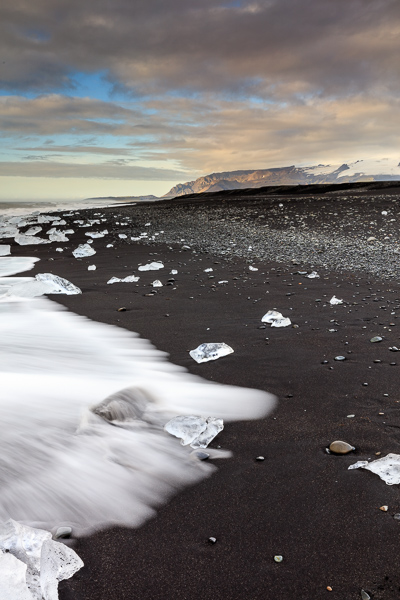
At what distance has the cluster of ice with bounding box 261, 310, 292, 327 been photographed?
5.11 meters

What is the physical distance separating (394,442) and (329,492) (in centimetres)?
64

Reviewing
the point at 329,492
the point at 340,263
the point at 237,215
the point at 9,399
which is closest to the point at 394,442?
the point at 329,492

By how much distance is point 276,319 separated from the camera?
5152 millimetres

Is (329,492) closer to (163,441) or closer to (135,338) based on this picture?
(163,441)

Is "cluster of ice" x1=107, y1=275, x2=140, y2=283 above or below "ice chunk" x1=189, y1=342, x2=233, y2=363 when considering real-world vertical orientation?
above

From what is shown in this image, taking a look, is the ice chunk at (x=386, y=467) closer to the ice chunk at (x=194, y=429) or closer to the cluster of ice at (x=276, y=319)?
the ice chunk at (x=194, y=429)

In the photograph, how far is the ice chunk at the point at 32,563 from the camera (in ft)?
5.50

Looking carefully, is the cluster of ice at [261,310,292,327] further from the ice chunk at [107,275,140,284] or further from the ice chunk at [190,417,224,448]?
the ice chunk at [107,275,140,284]

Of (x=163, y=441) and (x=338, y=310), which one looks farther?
(x=338, y=310)

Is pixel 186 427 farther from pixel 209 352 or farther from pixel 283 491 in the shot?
pixel 209 352

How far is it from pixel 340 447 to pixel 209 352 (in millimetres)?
1820

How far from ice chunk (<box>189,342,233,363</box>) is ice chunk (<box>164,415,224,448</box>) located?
118cm

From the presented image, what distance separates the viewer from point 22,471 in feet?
8.71

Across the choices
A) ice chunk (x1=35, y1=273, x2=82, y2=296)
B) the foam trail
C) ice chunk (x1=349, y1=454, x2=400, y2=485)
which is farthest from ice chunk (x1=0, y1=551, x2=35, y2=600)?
ice chunk (x1=35, y1=273, x2=82, y2=296)
